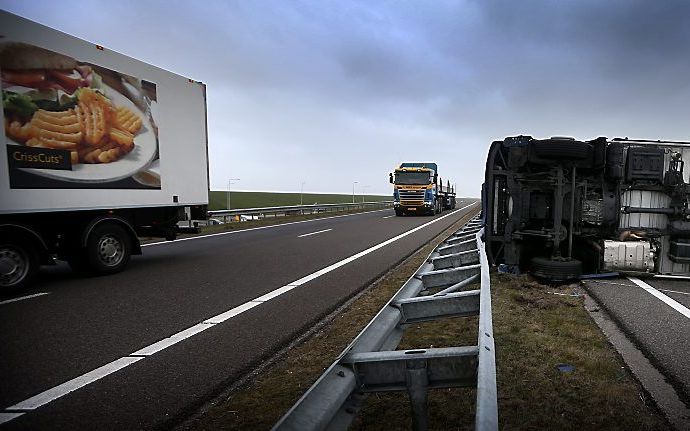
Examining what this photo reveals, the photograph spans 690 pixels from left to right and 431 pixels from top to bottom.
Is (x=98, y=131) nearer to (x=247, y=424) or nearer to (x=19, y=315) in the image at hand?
(x=19, y=315)

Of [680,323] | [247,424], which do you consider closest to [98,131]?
[247,424]

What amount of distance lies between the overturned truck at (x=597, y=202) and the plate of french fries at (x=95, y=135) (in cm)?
705

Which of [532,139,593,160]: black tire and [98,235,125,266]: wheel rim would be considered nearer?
[532,139,593,160]: black tire

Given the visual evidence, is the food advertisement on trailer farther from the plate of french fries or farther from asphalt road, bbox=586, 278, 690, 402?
asphalt road, bbox=586, 278, 690, 402

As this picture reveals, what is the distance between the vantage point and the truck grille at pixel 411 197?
1007 inches

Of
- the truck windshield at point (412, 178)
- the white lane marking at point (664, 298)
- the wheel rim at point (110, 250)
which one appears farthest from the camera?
the truck windshield at point (412, 178)

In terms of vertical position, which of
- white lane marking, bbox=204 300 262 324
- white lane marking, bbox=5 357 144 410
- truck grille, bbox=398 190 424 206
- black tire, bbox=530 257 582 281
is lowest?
white lane marking, bbox=5 357 144 410

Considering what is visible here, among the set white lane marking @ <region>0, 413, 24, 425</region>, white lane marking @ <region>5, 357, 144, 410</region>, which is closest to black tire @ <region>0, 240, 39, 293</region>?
white lane marking @ <region>5, 357, 144, 410</region>

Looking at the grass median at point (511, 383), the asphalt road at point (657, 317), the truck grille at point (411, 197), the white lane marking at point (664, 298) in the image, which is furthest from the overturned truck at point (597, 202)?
the truck grille at point (411, 197)

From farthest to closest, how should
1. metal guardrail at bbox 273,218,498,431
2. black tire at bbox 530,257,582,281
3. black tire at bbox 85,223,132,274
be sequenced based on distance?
1. black tire at bbox 85,223,132,274
2. black tire at bbox 530,257,582,281
3. metal guardrail at bbox 273,218,498,431

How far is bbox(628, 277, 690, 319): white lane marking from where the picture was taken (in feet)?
15.7

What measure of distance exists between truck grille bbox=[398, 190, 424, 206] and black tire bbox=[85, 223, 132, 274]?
792 inches

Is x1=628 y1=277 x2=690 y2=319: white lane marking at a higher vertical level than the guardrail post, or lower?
lower

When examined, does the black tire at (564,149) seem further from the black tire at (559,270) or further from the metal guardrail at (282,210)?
the metal guardrail at (282,210)
